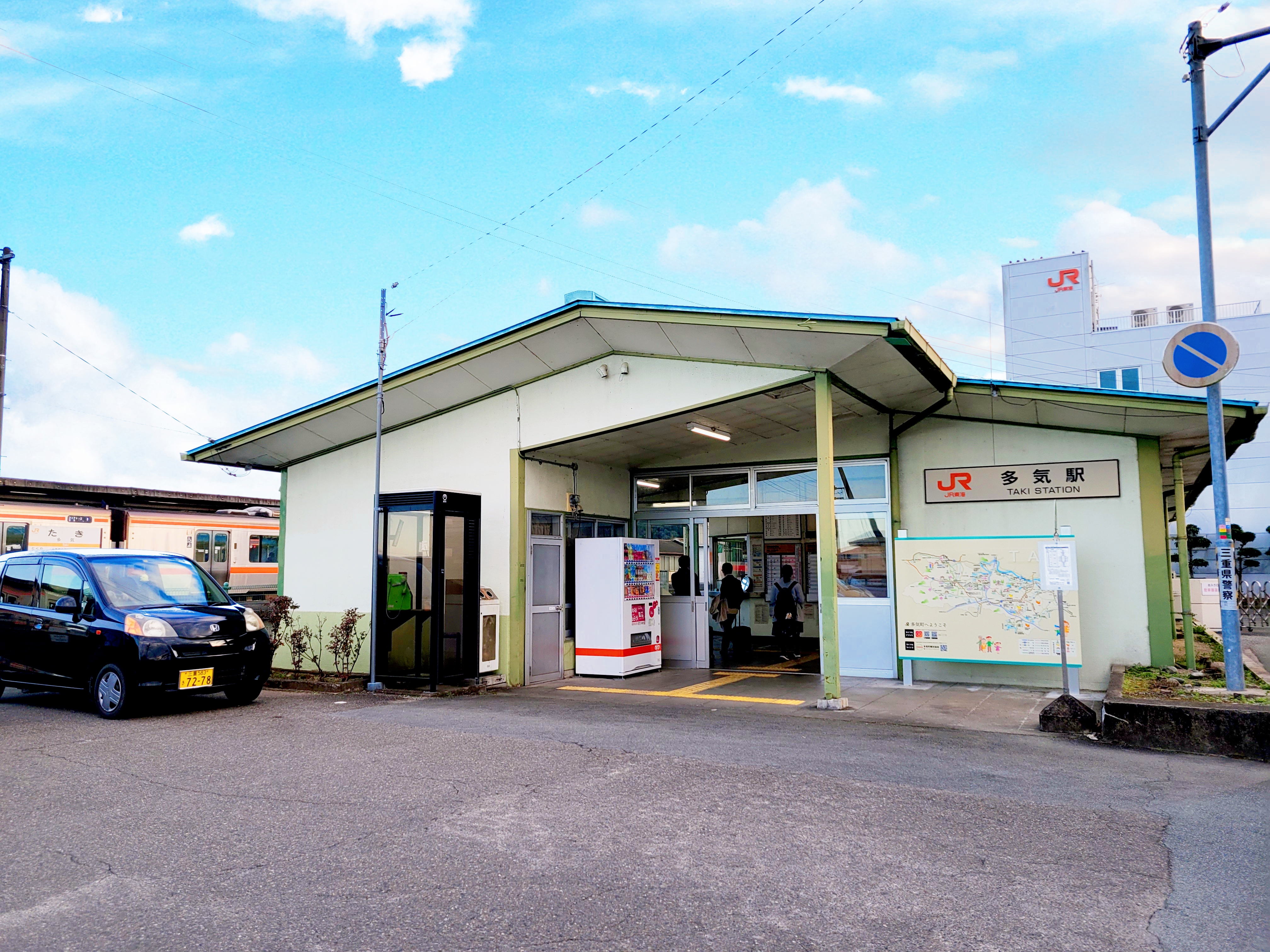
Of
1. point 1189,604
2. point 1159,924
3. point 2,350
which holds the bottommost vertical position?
point 1159,924

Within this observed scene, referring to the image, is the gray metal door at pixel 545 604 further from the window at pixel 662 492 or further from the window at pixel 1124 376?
the window at pixel 1124 376

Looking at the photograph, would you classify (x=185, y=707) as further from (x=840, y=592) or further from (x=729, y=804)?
(x=840, y=592)

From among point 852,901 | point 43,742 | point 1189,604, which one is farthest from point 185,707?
point 1189,604

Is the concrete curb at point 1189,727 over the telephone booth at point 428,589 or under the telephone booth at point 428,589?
under

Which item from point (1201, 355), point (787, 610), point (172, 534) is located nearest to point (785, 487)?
point (787, 610)

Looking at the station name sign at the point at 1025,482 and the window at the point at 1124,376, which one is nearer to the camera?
the station name sign at the point at 1025,482

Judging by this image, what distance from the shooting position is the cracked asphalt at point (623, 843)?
3.75 metres

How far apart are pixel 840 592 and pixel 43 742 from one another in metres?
9.44

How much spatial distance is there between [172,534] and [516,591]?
553 inches

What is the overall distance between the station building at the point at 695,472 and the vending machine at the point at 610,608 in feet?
1.03

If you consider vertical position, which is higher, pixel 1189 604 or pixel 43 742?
pixel 1189 604

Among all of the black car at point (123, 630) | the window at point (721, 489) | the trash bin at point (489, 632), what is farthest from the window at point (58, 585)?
the window at point (721, 489)

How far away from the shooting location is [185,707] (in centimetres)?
993

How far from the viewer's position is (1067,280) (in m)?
38.8
